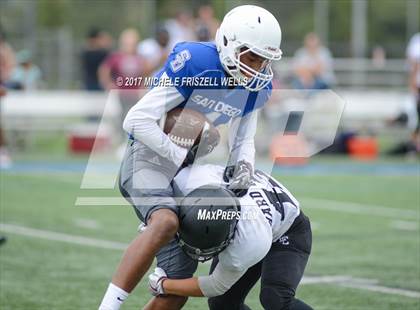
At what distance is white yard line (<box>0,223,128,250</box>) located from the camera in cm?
766

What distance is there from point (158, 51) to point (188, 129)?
31.7 feet

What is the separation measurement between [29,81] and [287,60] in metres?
6.21

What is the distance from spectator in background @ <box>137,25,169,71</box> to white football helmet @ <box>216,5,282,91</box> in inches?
347

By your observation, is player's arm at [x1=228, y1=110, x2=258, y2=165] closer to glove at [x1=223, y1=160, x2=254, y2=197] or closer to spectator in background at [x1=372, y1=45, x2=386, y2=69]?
glove at [x1=223, y1=160, x2=254, y2=197]

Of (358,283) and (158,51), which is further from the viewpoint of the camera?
(158,51)

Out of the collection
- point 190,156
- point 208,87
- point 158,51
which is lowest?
point 158,51

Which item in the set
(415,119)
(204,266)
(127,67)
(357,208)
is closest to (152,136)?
(204,266)

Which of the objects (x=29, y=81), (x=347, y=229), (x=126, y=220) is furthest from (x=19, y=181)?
(x=29, y=81)

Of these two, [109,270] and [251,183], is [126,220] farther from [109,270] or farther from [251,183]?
[251,183]

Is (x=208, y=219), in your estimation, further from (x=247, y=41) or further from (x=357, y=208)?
(x=357, y=208)

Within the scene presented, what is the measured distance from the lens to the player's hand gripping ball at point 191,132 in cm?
457

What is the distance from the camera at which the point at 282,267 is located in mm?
4359

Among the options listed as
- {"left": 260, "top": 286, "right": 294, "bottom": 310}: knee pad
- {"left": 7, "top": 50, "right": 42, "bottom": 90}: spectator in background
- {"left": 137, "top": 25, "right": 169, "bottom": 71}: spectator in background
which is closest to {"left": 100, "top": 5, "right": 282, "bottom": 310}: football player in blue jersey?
{"left": 260, "top": 286, "right": 294, "bottom": 310}: knee pad

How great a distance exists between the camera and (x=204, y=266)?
22.5ft
